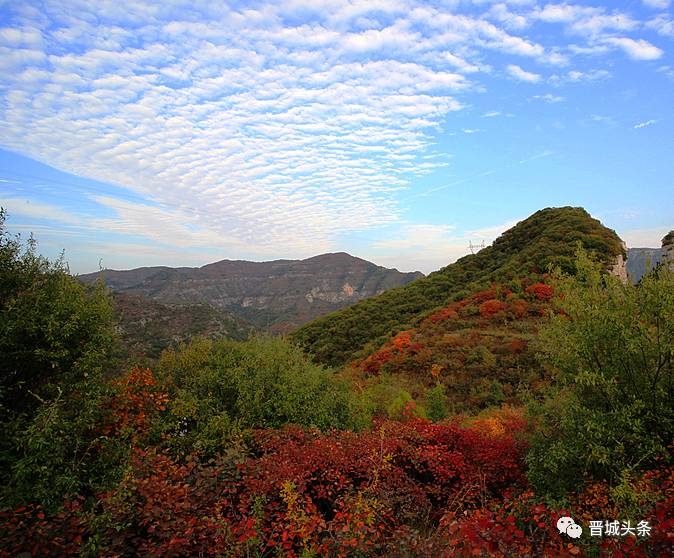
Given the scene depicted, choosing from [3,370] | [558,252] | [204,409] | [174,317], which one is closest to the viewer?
[3,370]

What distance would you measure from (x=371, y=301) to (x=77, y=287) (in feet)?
134

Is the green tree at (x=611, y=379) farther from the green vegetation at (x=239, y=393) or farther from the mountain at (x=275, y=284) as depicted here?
the mountain at (x=275, y=284)

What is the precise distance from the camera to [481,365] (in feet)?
66.5

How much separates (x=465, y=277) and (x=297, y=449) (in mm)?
40296

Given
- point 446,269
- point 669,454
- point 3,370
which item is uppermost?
point 446,269

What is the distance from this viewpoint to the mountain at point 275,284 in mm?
111062

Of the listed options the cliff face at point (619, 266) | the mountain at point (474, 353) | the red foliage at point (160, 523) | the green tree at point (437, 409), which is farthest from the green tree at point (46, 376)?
the cliff face at point (619, 266)

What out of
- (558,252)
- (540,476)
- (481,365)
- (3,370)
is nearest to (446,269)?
(558,252)

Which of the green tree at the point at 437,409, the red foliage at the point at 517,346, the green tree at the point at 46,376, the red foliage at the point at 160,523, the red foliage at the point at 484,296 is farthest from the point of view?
the red foliage at the point at 484,296

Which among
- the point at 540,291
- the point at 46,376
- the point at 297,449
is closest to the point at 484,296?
the point at 540,291

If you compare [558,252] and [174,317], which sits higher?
[558,252]

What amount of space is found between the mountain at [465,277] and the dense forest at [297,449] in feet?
67.4

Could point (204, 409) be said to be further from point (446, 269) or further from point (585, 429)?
point (446, 269)

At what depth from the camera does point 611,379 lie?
6.14 meters
